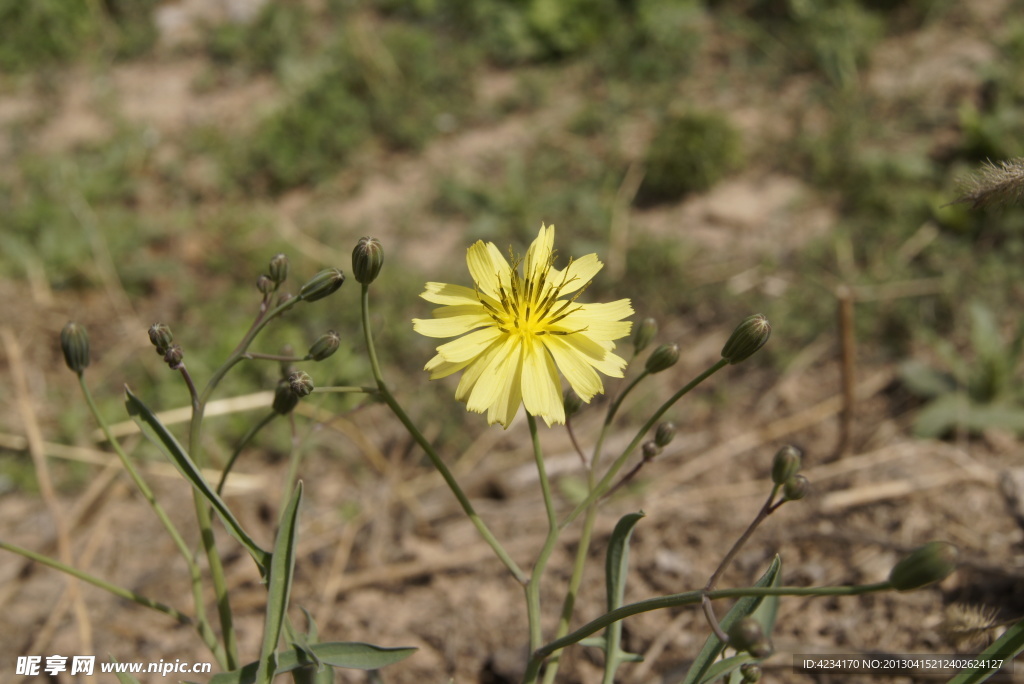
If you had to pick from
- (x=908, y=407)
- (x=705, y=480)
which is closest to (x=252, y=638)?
(x=705, y=480)

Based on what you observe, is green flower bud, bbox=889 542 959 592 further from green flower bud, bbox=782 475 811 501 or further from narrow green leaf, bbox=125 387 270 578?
narrow green leaf, bbox=125 387 270 578

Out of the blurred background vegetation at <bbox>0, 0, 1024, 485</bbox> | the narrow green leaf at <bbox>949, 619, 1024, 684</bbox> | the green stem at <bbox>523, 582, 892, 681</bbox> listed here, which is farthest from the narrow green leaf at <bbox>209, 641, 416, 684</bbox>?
the blurred background vegetation at <bbox>0, 0, 1024, 485</bbox>

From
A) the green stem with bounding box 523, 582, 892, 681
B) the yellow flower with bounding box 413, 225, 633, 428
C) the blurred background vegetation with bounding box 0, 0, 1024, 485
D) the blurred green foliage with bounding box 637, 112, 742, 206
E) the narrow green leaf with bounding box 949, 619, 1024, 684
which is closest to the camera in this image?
the green stem with bounding box 523, 582, 892, 681

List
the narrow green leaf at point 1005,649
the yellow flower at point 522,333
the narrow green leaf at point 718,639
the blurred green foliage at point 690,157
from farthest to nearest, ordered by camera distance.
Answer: the blurred green foliage at point 690,157 < the yellow flower at point 522,333 < the narrow green leaf at point 718,639 < the narrow green leaf at point 1005,649

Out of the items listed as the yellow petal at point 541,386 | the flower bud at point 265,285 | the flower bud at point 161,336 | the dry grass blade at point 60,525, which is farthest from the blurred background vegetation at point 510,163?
the yellow petal at point 541,386

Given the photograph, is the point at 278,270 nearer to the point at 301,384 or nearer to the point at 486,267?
the point at 301,384

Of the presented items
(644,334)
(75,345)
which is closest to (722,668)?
(644,334)

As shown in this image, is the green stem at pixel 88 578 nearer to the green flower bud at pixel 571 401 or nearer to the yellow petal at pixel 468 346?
the yellow petal at pixel 468 346
